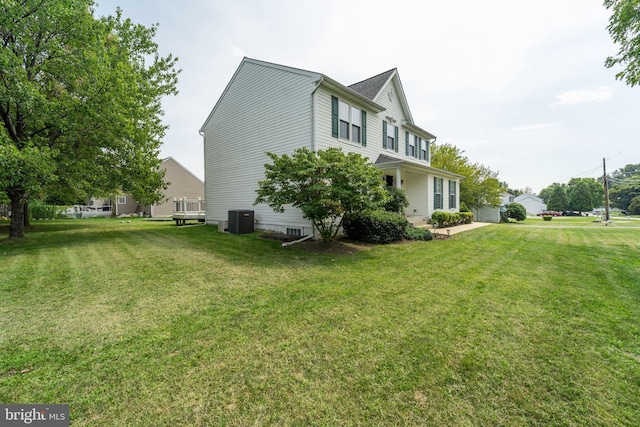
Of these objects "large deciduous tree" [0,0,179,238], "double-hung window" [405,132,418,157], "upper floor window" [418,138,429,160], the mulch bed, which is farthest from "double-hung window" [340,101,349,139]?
"upper floor window" [418,138,429,160]

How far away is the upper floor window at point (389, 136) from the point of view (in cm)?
1374

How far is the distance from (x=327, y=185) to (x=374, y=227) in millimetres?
2861

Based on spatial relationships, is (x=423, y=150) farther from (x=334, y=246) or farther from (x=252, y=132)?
(x=334, y=246)

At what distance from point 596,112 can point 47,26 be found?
2383cm

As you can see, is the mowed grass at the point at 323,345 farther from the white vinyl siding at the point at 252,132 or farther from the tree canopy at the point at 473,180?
the tree canopy at the point at 473,180

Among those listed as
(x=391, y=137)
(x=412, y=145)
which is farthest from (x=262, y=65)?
(x=412, y=145)

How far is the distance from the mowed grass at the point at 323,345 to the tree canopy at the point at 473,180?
19.5 m

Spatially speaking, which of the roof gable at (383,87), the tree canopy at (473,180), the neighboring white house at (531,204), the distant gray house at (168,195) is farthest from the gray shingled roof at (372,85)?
the neighboring white house at (531,204)

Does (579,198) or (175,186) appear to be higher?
(175,186)

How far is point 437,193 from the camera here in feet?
50.0

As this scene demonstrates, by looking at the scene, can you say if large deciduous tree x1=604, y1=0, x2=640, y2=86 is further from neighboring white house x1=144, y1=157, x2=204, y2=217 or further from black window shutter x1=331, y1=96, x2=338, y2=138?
neighboring white house x1=144, y1=157, x2=204, y2=217

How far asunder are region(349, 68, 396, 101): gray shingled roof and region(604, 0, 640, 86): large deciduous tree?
8.04m

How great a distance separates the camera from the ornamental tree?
278 inches

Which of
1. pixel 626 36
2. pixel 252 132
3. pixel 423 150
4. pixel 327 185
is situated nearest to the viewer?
pixel 327 185
